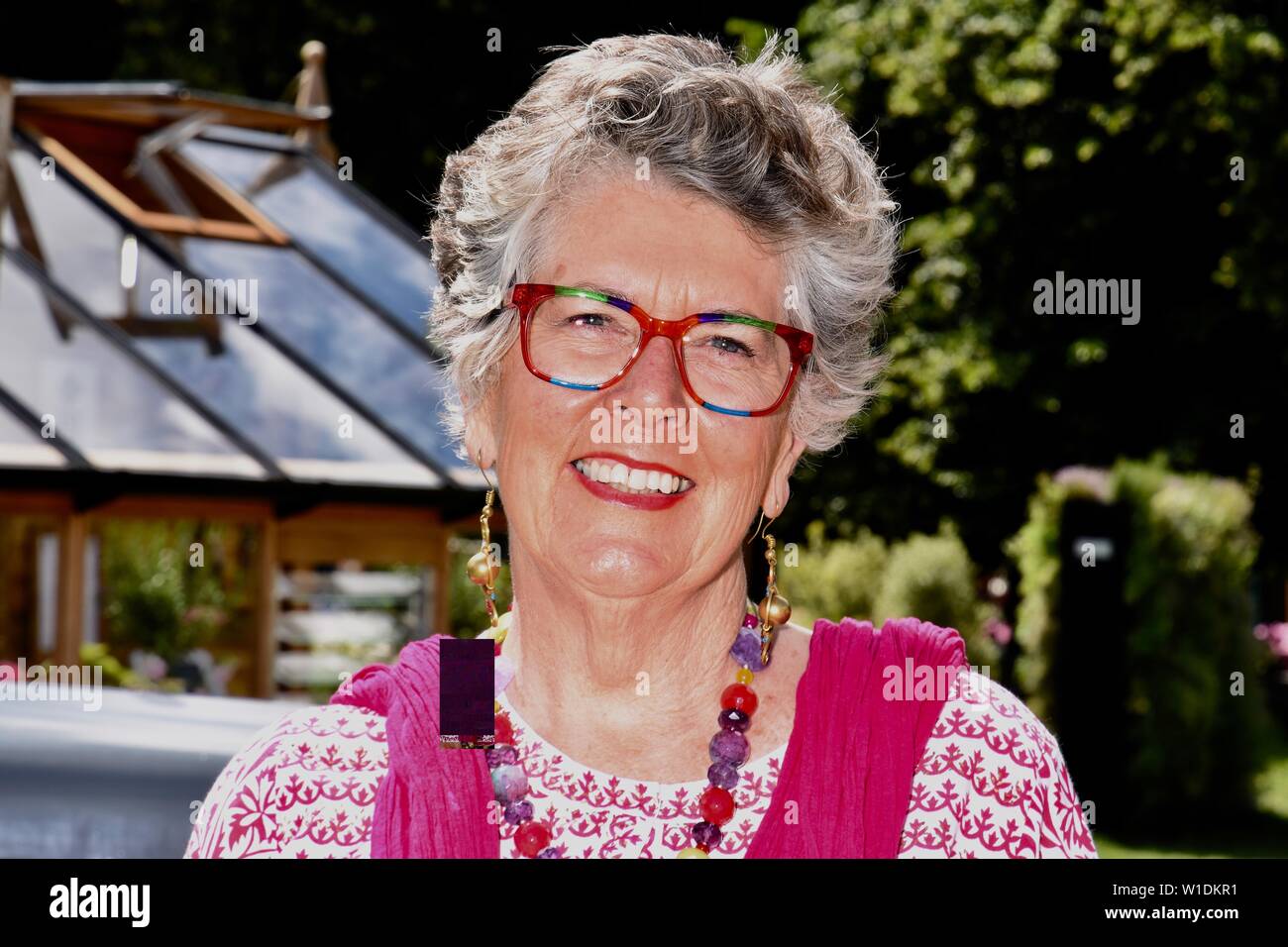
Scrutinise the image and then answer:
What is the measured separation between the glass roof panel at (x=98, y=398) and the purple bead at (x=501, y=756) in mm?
6745

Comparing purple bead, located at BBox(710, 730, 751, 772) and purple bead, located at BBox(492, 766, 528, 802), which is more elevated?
purple bead, located at BBox(710, 730, 751, 772)

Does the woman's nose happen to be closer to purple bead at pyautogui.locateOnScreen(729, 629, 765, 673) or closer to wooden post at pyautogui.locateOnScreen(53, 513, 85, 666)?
purple bead at pyautogui.locateOnScreen(729, 629, 765, 673)

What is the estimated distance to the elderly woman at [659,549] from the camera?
1.67 m

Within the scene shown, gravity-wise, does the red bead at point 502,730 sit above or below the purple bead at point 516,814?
above

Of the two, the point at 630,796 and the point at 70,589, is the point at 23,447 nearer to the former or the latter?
the point at 70,589

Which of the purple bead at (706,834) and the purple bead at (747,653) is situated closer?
the purple bead at (706,834)

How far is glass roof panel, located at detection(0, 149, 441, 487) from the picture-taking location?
8742 mm

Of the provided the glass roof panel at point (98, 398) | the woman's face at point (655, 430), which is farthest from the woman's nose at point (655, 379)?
the glass roof panel at point (98, 398)

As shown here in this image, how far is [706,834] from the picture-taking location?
5.62 ft

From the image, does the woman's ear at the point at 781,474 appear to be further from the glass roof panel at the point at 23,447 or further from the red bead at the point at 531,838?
the glass roof panel at the point at 23,447

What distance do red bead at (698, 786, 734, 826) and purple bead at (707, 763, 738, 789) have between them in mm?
11

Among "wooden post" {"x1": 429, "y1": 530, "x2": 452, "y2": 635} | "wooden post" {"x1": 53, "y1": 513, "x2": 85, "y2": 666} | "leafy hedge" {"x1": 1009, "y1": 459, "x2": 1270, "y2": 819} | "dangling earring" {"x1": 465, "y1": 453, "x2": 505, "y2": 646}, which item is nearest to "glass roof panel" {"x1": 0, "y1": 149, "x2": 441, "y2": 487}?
"wooden post" {"x1": 429, "y1": 530, "x2": 452, "y2": 635}

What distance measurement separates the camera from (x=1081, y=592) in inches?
413

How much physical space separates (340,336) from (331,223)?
1871 mm
